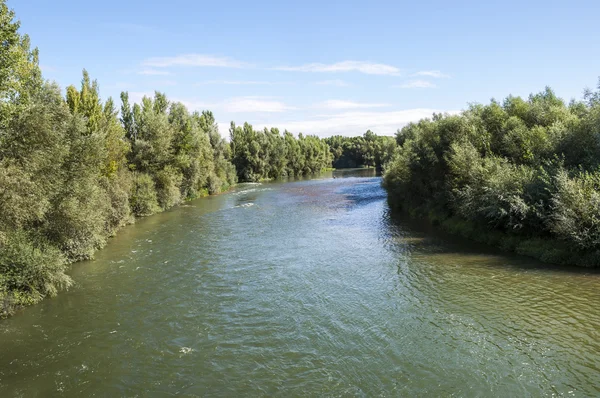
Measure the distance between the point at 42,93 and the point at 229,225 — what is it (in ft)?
66.3

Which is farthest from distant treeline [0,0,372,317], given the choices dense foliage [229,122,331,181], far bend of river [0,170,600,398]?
dense foliage [229,122,331,181]

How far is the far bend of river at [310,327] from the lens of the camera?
12.6 m

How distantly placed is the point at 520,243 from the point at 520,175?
16.6 ft

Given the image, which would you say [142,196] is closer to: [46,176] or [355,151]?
[46,176]

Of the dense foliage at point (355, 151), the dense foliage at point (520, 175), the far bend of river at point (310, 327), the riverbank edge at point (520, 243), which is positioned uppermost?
the dense foliage at point (355, 151)

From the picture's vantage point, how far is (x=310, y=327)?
16.5 m

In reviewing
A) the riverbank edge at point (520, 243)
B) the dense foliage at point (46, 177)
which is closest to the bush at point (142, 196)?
the dense foliage at point (46, 177)

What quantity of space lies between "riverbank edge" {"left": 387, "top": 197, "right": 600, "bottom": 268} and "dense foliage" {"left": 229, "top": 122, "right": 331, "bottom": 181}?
72401 millimetres

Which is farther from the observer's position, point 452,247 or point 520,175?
point 452,247

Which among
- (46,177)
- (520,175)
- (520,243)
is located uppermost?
(46,177)

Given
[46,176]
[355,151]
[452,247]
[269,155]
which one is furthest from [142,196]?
[355,151]

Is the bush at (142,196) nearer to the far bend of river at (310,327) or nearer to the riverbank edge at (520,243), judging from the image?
the far bend of river at (310,327)

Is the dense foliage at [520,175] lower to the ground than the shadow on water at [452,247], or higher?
higher

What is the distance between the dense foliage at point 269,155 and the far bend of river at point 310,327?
7622 centimetres
